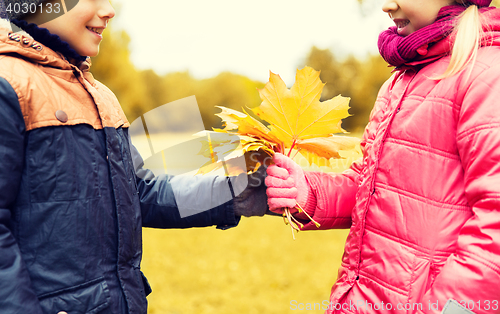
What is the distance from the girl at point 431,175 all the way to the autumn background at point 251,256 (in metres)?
0.45

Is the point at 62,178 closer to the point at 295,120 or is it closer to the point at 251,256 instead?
Result: the point at 295,120

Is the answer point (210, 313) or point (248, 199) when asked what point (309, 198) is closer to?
point (248, 199)

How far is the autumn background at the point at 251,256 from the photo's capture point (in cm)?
434

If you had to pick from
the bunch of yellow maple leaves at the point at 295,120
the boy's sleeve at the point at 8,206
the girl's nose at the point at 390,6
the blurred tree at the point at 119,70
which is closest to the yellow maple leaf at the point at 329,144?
the bunch of yellow maple leaves at the point at 295,120

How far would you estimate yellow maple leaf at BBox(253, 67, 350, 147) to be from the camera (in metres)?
1.04

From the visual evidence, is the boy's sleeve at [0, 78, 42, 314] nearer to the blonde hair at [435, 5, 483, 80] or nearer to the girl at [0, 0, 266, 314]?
the girl at [0, 0, 266, 314]

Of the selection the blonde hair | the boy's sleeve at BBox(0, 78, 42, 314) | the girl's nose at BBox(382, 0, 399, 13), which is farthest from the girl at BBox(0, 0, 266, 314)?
the blonde hair

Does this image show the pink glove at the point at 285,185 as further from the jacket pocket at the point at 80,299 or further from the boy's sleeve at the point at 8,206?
the boy's sleeve at the point at 8,206

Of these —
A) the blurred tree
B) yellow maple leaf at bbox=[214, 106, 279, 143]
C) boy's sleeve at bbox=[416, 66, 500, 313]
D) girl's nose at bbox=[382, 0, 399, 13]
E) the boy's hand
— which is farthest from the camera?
the blurred tree

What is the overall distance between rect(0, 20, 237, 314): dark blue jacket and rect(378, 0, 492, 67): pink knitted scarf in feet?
2.59

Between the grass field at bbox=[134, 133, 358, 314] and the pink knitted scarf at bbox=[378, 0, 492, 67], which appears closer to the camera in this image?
the pink knitted scarf at bbox=[378, 0, 492, 67]

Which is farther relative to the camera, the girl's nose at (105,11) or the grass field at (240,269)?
the grass field at (240,269)

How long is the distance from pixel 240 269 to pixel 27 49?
15.8ft

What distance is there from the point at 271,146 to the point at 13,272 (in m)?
0.74
